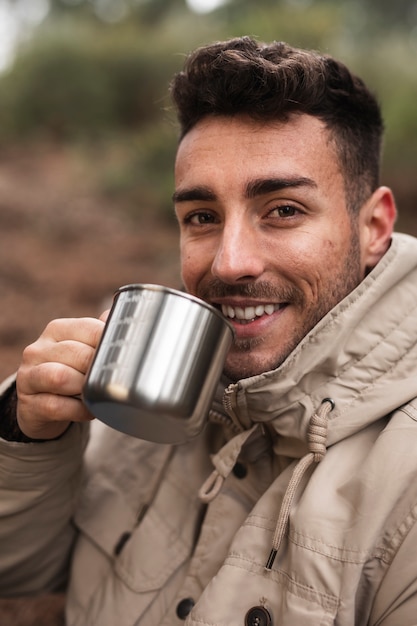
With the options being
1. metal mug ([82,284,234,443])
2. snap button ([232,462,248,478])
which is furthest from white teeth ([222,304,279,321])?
snap button ([232,462,248,478])

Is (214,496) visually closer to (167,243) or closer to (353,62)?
(167,243)

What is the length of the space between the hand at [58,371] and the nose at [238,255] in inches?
16.9

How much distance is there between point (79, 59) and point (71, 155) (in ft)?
12.8

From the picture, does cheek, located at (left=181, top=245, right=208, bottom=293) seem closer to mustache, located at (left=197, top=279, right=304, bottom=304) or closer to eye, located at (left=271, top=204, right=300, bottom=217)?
mustache, located at (left=197, top=279, right=304, bottom=304)

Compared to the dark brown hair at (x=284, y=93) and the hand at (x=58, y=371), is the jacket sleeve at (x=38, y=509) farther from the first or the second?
the dark brown hair at (x=284, y=93)

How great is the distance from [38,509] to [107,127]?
553 inches

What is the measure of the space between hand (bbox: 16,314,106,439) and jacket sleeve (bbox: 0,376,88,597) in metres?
0.21

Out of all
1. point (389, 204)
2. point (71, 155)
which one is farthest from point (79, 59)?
point (389, 204)

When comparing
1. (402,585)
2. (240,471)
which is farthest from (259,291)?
(402,585)

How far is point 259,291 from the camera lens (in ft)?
6.22

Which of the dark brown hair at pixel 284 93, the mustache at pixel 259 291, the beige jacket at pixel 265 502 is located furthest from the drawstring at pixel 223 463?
the dark brown hair at pixel 284 93

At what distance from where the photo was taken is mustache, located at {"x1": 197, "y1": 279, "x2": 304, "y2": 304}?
189cm

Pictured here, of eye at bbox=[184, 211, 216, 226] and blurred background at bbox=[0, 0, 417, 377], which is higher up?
blurred background at bbox=[0, 0, 417, 377]

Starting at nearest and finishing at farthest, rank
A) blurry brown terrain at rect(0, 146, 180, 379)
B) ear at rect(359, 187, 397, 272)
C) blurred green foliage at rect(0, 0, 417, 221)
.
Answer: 1. ear at rect(359, 187, 397, 272)
2. blurry brown terrain at rect(0, 146, 180, 379)
3. blurred green foliage at rect(0, 0, 417, 221)
